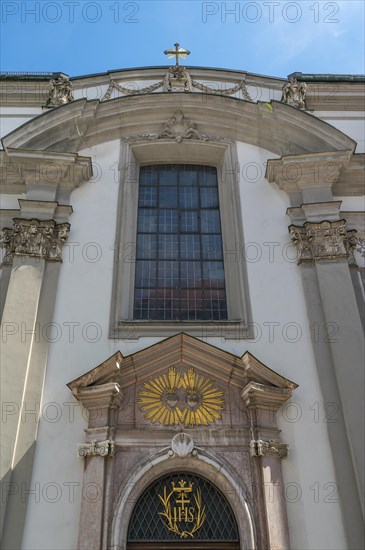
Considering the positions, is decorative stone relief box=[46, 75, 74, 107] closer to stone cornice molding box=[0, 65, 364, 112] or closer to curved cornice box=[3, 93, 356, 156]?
stone cornice molding box=[0, 65, 364, 112]

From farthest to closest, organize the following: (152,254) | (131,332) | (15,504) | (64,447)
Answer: (152,254) → (131,332) → (64,447) → (15,504)

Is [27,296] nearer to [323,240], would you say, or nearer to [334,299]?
[334,299]

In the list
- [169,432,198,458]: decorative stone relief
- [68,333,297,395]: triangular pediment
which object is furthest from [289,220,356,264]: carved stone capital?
[169,432,198,458]: decorative stone relief

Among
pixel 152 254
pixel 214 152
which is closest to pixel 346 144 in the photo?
pixel 214 152

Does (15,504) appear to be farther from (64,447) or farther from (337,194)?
(337,194)

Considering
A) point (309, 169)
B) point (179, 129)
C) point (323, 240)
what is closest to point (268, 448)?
point (323, 240)

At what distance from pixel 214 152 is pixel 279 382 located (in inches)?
228

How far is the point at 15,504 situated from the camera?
300 inches

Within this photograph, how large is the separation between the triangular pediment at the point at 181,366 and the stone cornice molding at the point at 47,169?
13.4 ft

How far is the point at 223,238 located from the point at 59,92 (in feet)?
17.5

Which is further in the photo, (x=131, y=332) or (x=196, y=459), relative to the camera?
(x=131, y=332)

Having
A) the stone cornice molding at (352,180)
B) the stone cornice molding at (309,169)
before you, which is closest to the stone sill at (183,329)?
the stone cornice molding at (309,169)

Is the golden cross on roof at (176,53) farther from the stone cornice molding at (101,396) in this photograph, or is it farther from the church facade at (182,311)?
the stone cornice molding at (101,396)

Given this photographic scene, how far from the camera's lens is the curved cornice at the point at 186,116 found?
38.0 feet
